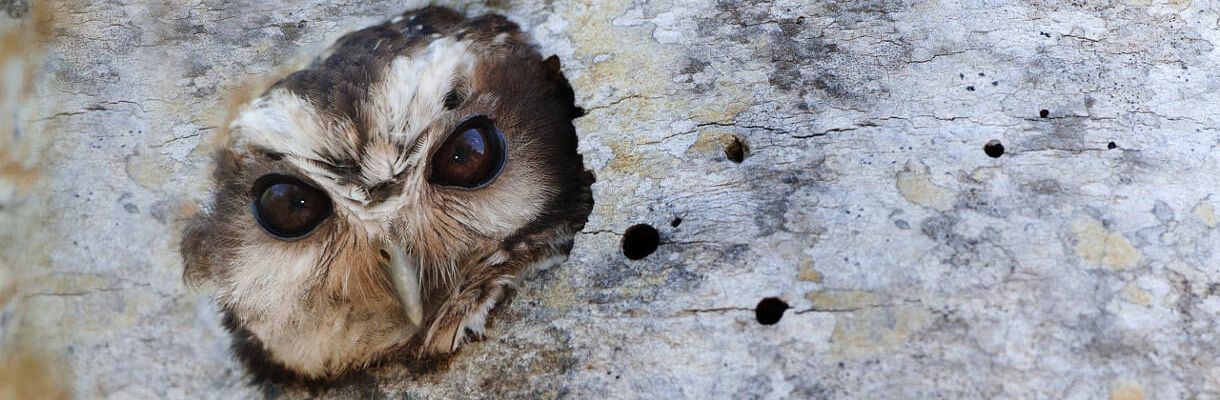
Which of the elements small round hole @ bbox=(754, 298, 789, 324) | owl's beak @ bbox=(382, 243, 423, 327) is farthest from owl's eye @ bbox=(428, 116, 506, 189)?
small round hole @ bbox=(754, 298, 789, 324)

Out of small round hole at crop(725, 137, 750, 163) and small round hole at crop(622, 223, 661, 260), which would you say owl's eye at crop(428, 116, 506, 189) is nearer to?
small round hole at crop(622, 223, 661, 260)

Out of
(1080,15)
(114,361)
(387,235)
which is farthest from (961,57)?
(114,361)

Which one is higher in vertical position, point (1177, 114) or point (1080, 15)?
point (1080, 15)

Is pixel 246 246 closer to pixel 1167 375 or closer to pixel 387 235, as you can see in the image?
pixel 387 235

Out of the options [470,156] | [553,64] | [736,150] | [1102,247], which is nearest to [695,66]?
[736,150]

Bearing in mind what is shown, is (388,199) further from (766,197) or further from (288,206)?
(766,197)
